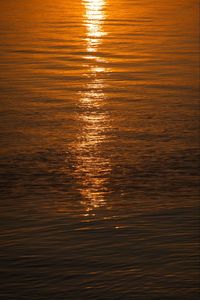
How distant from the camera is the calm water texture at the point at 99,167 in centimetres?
846

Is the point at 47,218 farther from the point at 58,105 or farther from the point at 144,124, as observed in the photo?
the point at 58,105

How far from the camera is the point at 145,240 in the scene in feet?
30.1

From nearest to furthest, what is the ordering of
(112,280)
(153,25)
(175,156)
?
(112,280) → (175,156) → (153,25)

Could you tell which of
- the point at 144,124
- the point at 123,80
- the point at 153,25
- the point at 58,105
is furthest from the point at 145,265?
the point at 153,25

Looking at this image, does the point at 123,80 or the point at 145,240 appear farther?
the point at 123,80

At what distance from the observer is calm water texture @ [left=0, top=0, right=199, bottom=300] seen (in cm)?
846

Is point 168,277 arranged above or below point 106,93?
above

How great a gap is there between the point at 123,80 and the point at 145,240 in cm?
818

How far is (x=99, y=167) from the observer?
38.0 feet

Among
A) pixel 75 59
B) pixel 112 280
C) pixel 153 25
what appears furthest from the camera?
pixel 153 25

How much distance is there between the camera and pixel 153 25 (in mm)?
24531

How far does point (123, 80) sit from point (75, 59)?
7.84 feet

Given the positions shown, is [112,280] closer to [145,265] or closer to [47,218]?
[145,265]

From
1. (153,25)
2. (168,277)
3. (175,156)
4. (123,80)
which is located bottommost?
(153,25)
